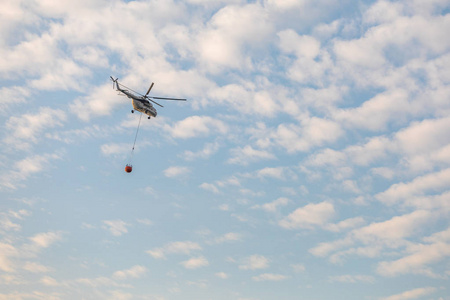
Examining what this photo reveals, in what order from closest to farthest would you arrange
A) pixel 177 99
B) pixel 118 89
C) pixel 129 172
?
1. pixel 129 172
2. pixel 118 89
3. pixel 177 99

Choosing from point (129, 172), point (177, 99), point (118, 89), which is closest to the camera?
point (129, 172)

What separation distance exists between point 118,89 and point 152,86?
12.3 metres

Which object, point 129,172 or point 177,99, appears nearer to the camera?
point 129,172

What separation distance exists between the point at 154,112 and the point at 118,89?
1374 centimetres

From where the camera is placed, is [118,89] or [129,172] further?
[118,89]

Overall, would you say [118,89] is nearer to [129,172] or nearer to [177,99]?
[177,99]

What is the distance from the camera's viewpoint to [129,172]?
9988 centimetres

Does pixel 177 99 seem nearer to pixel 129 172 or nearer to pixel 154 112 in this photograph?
pixel 154 112

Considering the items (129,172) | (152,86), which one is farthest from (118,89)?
(129,172)

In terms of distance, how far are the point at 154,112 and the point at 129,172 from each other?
28.5m

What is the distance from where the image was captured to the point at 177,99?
121375 mm

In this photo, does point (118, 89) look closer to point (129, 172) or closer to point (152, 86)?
point (152, 86)

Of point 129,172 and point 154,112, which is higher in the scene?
point 154,112

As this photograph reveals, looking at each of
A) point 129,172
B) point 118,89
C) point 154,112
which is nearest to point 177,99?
Answer: point 154,112
